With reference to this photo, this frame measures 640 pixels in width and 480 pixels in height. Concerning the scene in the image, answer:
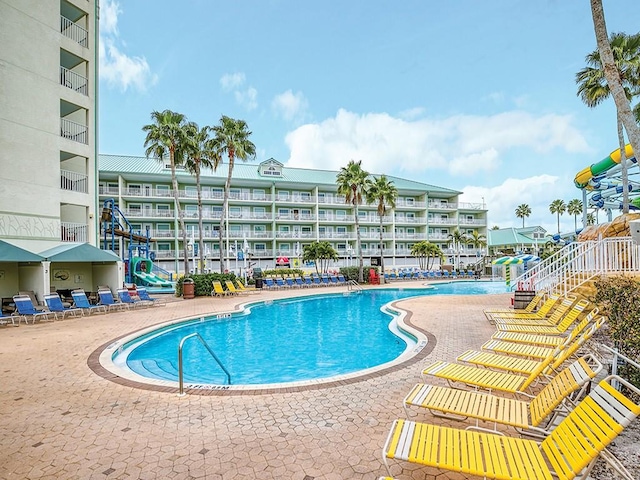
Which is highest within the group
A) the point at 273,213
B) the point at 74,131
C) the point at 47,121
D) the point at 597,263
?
the point at 74,131

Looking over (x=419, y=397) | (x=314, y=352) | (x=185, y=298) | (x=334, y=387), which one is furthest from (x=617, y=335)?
(x=185, y=298)

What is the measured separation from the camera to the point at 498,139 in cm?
3077

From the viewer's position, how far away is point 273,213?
40844 millimetres

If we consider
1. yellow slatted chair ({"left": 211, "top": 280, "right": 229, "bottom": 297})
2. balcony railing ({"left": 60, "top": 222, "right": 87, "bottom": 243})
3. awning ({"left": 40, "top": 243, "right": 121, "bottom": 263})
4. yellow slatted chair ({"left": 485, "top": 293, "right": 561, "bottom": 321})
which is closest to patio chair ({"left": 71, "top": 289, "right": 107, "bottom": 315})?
awning ({"left": 40, "top": 243, "right": 121, "bottom": 263})

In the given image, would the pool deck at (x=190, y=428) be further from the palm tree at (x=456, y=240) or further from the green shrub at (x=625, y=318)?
the palm tree at (x=456, y=240)

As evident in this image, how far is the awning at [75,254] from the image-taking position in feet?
47.3

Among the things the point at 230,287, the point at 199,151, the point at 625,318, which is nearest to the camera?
the point at 625,318

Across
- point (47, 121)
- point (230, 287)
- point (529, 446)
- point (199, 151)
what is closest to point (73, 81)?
point (47, 121)

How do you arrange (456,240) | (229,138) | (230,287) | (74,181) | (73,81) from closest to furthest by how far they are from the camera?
(74,181), (73,81), (230,287), (229,138), (456,240)

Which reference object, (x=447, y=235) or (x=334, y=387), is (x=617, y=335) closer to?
(x=334, y=387)

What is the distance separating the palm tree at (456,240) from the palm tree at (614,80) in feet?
136

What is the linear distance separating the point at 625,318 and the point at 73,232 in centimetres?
2104

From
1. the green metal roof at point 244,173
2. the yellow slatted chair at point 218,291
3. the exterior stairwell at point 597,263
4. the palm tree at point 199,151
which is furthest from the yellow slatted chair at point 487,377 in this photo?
the green metal roof at point 244,173

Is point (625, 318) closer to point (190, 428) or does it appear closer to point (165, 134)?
point (190, 428)
